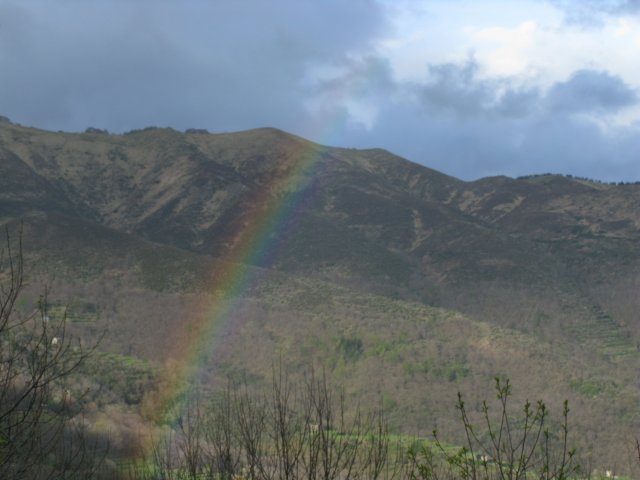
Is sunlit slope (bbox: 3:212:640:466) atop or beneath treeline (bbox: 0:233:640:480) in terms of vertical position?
beneath

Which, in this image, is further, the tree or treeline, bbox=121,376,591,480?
treeline, bbox=121,376,591,480

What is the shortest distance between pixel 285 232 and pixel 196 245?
636 inches

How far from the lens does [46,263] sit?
2977 inches

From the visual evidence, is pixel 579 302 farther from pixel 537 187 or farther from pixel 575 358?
pixel 537 187

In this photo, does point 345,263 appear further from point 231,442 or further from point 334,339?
point 231,442

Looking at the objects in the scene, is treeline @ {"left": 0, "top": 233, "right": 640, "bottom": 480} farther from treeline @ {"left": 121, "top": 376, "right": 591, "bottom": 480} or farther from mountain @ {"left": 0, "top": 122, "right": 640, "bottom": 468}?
mountain @ {"left": 0, "top": 122, "right": 640, "bottom": 468}

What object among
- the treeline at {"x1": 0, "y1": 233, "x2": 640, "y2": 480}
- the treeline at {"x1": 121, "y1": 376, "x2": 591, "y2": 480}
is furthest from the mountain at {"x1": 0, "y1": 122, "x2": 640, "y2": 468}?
the treeline at {"x1": 121, "y1": 376, "x2": 591, "y2": 480}

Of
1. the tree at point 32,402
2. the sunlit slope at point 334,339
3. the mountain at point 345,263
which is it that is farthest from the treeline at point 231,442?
the sunlit slope at point 334,339

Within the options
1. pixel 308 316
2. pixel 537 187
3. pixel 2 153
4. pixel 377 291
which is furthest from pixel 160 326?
pixel 537 187

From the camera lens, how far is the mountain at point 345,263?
6512cm

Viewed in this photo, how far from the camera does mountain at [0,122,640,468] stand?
214 feet

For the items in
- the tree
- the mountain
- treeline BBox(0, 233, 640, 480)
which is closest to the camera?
the tree

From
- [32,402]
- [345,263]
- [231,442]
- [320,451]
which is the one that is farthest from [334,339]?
[32,402]

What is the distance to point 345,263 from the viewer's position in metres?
114
